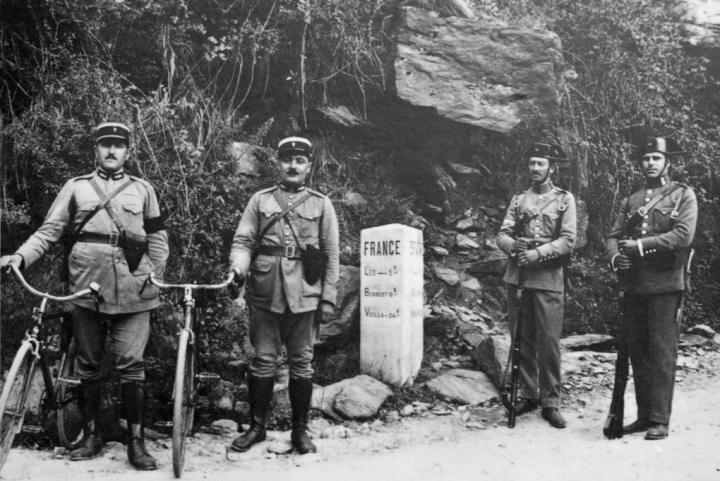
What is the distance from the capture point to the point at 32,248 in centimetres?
352

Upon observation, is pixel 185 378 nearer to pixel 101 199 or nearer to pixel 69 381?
pixel 69 381

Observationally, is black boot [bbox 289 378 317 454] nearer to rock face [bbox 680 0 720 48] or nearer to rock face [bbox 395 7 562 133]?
rock face [bbox 395 7 562 133]

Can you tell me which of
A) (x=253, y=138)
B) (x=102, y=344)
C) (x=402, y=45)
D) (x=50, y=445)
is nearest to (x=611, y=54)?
(x=402, y=45)

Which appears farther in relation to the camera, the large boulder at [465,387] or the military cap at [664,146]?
the large boulder at [465,387]

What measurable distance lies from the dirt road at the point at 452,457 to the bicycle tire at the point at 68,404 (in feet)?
0.53

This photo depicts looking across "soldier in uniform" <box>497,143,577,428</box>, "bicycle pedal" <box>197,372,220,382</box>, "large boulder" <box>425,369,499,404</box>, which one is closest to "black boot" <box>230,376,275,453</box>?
"bicycle pedal" <box>197,372,220,382</box>

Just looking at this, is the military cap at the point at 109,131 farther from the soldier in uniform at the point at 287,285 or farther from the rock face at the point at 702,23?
the rock face at the point at 702,23

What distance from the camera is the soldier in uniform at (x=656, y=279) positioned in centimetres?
418

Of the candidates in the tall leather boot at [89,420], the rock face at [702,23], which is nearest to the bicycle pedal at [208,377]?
the tall leather boot at [89,420]

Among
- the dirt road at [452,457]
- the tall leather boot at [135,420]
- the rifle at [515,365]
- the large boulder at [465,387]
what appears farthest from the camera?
the large boulder at [465,387]

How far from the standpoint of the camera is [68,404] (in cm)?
397

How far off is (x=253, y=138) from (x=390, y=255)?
2.05m

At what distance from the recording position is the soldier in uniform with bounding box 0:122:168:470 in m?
3.72

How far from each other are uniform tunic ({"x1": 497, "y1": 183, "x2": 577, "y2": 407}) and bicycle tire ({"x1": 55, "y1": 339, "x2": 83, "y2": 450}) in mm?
3380
